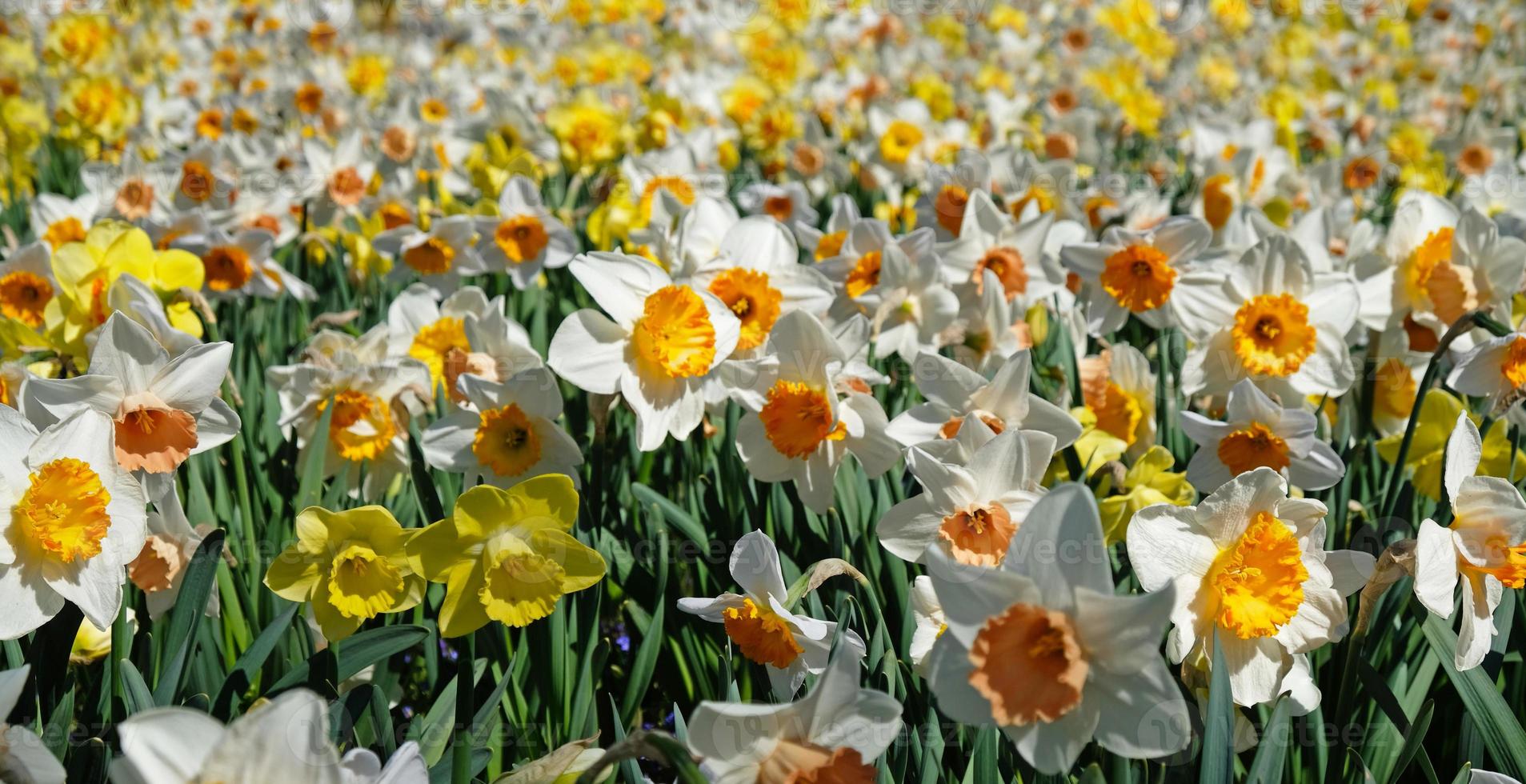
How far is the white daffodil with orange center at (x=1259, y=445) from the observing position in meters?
1.75

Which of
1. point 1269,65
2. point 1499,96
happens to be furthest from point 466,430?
point 1269,65

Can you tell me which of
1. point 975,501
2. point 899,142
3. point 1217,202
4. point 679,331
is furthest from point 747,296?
point 899,142

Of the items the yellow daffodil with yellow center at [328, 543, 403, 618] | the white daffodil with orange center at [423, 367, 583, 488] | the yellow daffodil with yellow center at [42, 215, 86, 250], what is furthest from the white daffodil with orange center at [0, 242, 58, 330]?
the yellow daffodil with yellow center at [328, 543, 403, 618]

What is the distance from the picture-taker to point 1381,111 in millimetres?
6051

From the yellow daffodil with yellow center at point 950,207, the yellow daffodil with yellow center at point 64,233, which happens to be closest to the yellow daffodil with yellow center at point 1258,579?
the yellow daffodil with yellow center at point 950,207

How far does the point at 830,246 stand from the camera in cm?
281

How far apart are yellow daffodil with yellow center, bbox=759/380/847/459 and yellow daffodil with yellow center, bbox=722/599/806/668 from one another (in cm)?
36

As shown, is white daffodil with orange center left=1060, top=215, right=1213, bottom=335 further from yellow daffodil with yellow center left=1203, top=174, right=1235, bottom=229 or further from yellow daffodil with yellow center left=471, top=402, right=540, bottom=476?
yellow daffodil with yellow center left=1203, top=174, right=1235, bottom=229

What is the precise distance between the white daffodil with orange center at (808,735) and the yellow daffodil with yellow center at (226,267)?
7.32ft

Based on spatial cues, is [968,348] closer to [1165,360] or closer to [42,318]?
[1165,360]

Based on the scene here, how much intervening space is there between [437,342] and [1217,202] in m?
2.44

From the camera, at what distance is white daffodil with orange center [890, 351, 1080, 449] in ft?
5.73

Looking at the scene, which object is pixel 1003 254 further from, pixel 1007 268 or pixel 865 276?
pixel 865 276

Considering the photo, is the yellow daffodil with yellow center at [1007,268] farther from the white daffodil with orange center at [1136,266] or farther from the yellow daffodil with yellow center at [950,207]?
the yellow daffodil with yellow center at [950,207]
